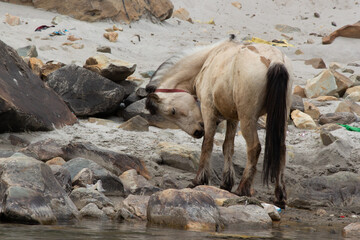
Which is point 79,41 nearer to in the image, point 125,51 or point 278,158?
point 125,51

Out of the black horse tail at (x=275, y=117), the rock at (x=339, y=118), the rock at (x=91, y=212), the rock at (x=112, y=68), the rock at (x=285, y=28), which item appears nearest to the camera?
the rock at (x=91, y=212)

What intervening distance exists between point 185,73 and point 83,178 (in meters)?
2.37

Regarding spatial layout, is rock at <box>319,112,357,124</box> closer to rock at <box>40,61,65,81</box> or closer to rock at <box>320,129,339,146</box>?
rock at <box>320,129,339,146</box>

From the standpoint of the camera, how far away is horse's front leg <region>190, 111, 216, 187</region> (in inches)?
282

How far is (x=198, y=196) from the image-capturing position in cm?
522

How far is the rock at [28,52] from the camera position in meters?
11.2

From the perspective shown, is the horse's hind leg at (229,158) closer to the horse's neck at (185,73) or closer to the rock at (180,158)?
the rock at (180,158)

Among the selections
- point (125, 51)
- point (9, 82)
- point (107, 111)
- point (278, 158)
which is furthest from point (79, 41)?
point (278, 158)

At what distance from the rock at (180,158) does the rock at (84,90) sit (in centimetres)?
192

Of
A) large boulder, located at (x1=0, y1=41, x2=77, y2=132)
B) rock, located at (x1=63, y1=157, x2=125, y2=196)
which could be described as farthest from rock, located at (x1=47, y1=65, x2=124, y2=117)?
rock, located at (x1=63, y1=157, x2=125, y2=196)

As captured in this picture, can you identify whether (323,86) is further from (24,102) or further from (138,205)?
(138,205)

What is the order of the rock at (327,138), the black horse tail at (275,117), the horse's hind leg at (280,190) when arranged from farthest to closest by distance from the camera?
the rock at (327,138), the horse's hind leg at (280,190), the black horse tail at (275,117)

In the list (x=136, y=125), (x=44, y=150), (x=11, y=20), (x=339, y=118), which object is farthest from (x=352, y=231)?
(x=11, y=20)

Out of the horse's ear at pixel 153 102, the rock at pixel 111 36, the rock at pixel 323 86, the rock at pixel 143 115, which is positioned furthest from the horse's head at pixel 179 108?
the rock at pixel 111 36
